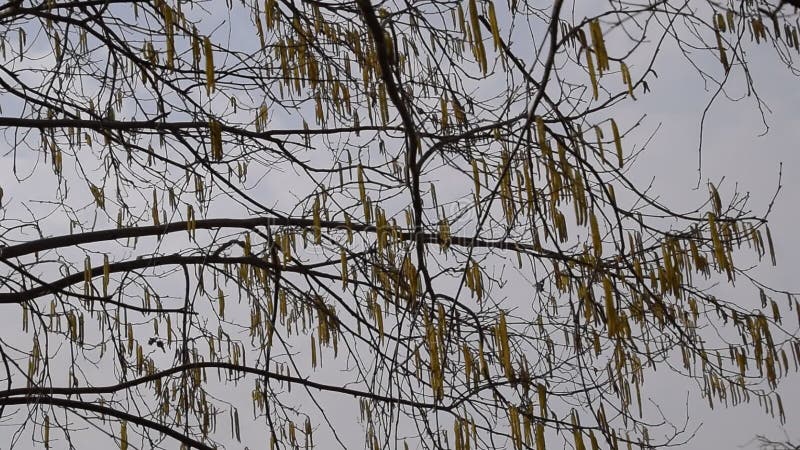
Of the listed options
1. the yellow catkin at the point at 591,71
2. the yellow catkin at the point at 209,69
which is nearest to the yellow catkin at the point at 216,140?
the yellow catkin at the point at 209,69

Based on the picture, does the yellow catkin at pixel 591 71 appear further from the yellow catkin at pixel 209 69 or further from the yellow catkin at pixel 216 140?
the yellow catkin at pixel 216 140

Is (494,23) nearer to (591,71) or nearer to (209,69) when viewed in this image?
(591,71)

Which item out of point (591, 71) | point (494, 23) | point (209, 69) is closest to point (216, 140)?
point (209, 69)

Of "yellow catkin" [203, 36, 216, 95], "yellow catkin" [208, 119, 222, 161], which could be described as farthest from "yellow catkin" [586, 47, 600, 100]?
"yellow catkin" [208, 119, 222, 161]

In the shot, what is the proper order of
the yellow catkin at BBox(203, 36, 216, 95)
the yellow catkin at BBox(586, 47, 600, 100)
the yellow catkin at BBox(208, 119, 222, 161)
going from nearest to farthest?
the yellow catkin at BBox(586, 47, 600, 100) < the yellow catkin at BBox(203, 36, 216, 95) < the yellow catkin at BBox(208, 119, 222, 161)

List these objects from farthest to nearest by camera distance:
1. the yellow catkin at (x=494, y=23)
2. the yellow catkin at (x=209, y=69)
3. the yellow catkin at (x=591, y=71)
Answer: the yellow catkin at (x=209, y=69) < the yellow catkin at (x=494, y=23) < the yellow catkin at (x=591, y=71)

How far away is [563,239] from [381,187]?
75cm

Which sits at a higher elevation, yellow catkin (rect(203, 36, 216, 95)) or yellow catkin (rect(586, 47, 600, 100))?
yellow catkin (rect(203, 36, 216, 95))

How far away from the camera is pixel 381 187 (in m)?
2.99

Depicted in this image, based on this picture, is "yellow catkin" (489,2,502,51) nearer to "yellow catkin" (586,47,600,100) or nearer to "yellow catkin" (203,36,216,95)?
"yellow catkin" (586,47,600,100)

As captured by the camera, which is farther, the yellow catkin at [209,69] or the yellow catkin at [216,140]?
the yellow catkin at [216,140]

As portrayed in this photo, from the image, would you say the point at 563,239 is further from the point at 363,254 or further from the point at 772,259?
the point at 363,254

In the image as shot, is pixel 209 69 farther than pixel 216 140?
No

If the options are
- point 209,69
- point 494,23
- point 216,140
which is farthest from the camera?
point 216,140
